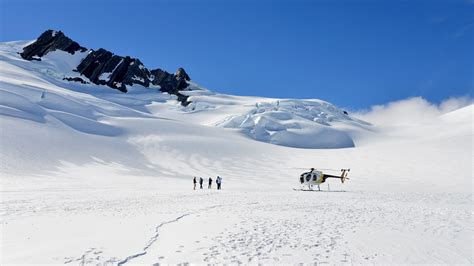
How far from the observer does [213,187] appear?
35.0 metres

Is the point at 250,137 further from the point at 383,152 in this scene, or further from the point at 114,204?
the point at 114,204

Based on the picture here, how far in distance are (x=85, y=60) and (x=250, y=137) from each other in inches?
3895

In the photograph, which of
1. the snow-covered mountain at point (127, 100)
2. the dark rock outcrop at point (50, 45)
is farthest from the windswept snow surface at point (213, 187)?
the dark rock outcrop at point (50, 45)

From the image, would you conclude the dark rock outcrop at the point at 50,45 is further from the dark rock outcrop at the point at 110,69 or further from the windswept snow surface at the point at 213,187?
the windswept snow surface at the point at 213,187

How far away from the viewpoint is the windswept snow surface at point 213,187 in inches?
348

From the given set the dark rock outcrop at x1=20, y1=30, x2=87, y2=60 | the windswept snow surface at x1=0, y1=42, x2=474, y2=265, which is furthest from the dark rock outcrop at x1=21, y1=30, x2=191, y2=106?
the windswept snow surface at x1=0, y1=42, x2=474, y2=265

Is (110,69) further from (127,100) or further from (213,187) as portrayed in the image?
(213,187)

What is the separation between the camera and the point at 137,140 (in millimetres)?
62000

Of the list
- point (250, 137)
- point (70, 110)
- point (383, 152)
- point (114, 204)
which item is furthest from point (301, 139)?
point (114, 204)

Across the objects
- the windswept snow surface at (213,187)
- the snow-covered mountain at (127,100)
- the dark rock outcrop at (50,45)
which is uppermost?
the dark rock outcrop at (50,45)

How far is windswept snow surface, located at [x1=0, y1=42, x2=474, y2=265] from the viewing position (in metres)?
8.84

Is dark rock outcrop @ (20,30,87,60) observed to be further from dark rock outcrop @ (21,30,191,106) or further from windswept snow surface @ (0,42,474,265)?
windswept snow surface @ (0,42,474,265)

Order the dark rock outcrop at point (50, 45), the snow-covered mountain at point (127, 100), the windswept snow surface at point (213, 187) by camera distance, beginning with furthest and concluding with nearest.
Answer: the dark rock outcrop at point (50, 45) → the snow-covered mountain at point (127, 100) → the windswept snow surface at point (213, 187)

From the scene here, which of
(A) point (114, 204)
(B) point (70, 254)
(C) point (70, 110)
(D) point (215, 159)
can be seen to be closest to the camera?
(B) point (70, 254)
